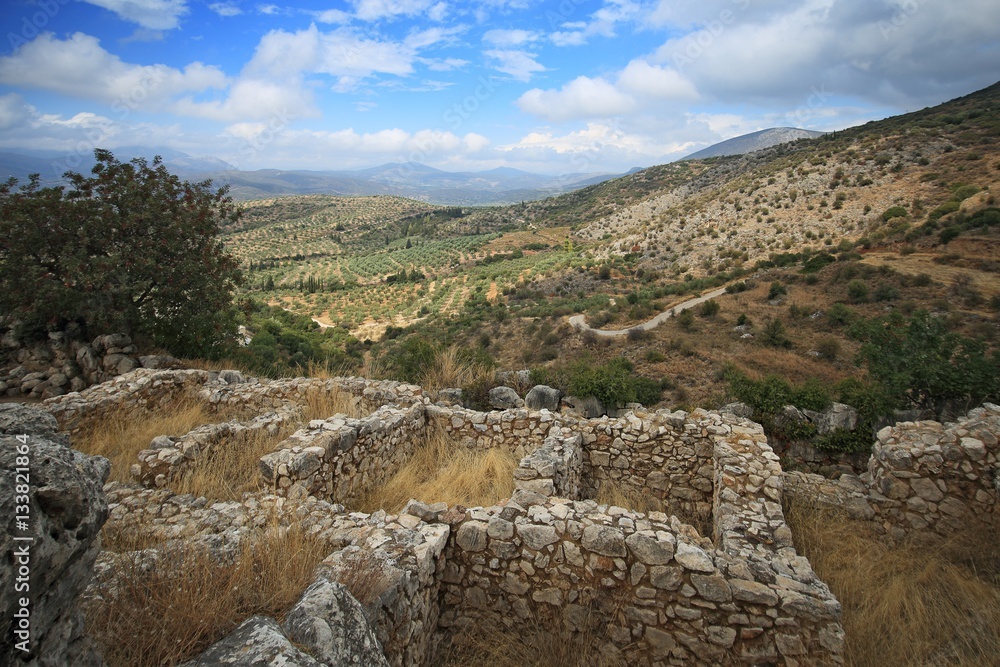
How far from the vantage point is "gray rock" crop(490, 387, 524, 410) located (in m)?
10.0

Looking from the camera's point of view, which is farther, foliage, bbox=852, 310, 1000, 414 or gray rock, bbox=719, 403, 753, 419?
gray rock, bbox=719, 403, 753, 419

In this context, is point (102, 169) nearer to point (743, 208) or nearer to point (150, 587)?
point (150, 587)

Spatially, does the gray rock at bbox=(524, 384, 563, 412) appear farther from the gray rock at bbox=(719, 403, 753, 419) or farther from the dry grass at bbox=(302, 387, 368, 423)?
the dry grass at bbox=(302, 387, 368, 423)

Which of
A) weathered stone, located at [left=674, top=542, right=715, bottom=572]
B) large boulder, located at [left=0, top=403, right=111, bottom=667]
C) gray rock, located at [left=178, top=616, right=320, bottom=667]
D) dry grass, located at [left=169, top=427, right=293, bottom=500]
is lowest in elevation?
dry grass, located at [left=169, top=427, right=293, bottom=500]

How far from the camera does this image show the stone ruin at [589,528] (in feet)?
11.3

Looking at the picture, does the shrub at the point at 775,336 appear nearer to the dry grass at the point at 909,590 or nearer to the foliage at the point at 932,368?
the foliage at the point at 932,368

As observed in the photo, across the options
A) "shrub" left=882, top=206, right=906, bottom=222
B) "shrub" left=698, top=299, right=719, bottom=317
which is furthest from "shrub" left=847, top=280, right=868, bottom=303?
"shrub" left=882, top=206, right=906, bottom=222

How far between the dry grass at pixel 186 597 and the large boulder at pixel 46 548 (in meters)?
0.28

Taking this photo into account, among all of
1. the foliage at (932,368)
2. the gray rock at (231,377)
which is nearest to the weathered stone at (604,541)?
the foliage at (932,368)

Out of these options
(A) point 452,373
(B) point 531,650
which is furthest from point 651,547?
(A) point 452,373

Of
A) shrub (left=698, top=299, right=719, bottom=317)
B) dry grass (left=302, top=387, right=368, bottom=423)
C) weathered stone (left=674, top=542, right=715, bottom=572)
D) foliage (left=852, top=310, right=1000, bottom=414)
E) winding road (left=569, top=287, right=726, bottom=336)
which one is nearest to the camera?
weathered stone (left=674, top=542, right=715, bottom=572)

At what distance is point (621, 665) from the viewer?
12.5 ft

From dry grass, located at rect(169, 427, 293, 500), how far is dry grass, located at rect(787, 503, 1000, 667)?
6.57m

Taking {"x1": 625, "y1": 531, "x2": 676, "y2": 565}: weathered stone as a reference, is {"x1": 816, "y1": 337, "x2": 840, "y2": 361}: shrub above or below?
below
